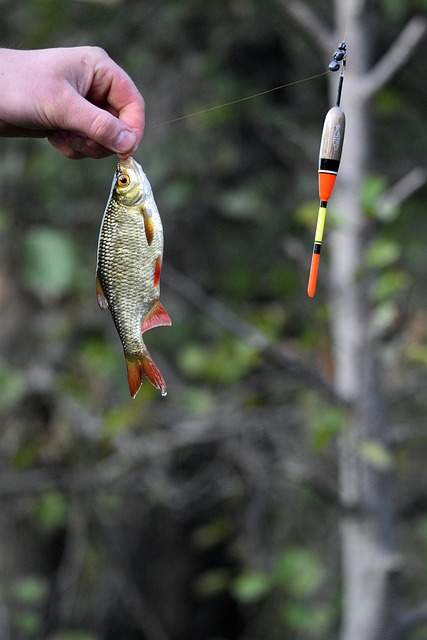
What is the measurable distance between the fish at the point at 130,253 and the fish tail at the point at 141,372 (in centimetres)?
6

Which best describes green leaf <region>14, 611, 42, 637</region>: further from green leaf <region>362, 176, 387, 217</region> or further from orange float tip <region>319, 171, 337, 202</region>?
orange float tip <region>319, 171, 337, 202</region>

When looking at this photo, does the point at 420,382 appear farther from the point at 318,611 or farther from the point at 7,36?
the point at 7,36

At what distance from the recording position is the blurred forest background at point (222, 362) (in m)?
3.19

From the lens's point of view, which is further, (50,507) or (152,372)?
(50,507)

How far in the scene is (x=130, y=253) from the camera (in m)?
1.51

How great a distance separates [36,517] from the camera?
4.44 m

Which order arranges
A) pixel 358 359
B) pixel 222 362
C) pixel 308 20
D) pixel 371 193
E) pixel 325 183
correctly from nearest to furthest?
pixel 325 183, pixel 371 193, pixel 308 20, pixel 358 359, pixel 222 362

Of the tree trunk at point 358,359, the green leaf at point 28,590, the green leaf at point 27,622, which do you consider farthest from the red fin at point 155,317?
the green leaf at point 27,622

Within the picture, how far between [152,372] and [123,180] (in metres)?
0.31

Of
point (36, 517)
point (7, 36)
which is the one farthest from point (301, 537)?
point (7, 36)

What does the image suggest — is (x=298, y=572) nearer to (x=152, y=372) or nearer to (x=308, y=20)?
(x=308, y=20)

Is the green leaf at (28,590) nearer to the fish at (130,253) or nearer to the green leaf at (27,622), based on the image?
the green leaf at (27,622)

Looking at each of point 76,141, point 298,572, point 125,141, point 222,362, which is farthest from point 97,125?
point 298,572

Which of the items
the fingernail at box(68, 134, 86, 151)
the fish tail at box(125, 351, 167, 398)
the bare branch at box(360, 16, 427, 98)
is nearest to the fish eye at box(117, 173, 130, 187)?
the fingernail at box(68, 134, 86, 151)
